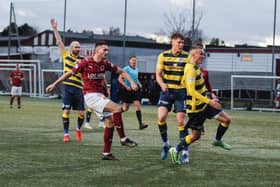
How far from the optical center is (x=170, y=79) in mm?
10328

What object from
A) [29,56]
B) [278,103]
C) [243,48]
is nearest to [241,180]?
[278,103]

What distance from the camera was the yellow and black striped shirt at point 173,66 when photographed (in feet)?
33.6

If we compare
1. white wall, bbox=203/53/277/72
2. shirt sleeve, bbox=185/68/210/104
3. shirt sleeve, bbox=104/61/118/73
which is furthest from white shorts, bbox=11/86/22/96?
shirt sleeve, bbox=185/68/210/104

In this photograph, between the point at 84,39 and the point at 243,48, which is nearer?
the point at 243,48

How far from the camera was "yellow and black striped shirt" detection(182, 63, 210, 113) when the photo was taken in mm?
9133

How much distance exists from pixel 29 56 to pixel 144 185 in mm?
45590

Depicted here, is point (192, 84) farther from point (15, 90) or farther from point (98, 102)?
point (15, 90)

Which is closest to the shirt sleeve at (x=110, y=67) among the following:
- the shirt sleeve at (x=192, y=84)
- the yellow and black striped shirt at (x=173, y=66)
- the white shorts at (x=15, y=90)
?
the yellow and black striped shirt at (x=173, y=66)

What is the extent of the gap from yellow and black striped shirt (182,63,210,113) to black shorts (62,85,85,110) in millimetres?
4266

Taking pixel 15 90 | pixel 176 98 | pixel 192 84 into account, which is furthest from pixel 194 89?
pixel 15 90

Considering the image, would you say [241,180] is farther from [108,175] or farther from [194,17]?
[194,17]

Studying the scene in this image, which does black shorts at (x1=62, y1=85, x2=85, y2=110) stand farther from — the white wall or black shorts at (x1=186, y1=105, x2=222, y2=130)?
the white wall

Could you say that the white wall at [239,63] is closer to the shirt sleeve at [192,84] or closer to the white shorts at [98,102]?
the white shorts at [98,102]

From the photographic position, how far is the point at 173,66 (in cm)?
1027
